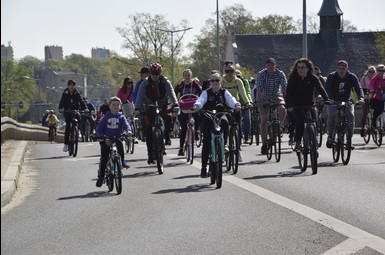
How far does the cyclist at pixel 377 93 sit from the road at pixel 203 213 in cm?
455

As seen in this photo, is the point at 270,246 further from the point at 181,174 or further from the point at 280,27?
the point at 280,27

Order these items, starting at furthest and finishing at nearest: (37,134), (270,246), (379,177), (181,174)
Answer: (37,134) < (181,174) < (379,177) < (270,246)

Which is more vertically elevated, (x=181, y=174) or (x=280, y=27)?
(x=280, y=27)

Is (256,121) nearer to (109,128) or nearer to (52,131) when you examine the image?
(109,128)

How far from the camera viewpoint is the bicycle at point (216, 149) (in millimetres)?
12789

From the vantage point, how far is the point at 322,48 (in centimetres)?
10812

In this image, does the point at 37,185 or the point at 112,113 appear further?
the point at 37,185

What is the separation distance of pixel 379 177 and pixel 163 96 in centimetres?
385

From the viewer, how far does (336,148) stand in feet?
55.8

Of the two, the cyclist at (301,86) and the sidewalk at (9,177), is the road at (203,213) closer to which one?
the sidewalk at (9,177)

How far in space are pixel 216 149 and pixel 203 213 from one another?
Answer: 283 cm

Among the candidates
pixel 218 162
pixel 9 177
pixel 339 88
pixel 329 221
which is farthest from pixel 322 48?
pixel 329 221

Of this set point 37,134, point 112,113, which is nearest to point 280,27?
point 37,134

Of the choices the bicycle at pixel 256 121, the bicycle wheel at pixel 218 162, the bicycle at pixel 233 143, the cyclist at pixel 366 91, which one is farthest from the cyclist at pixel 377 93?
the bicycle wheel at pixel 218 162
